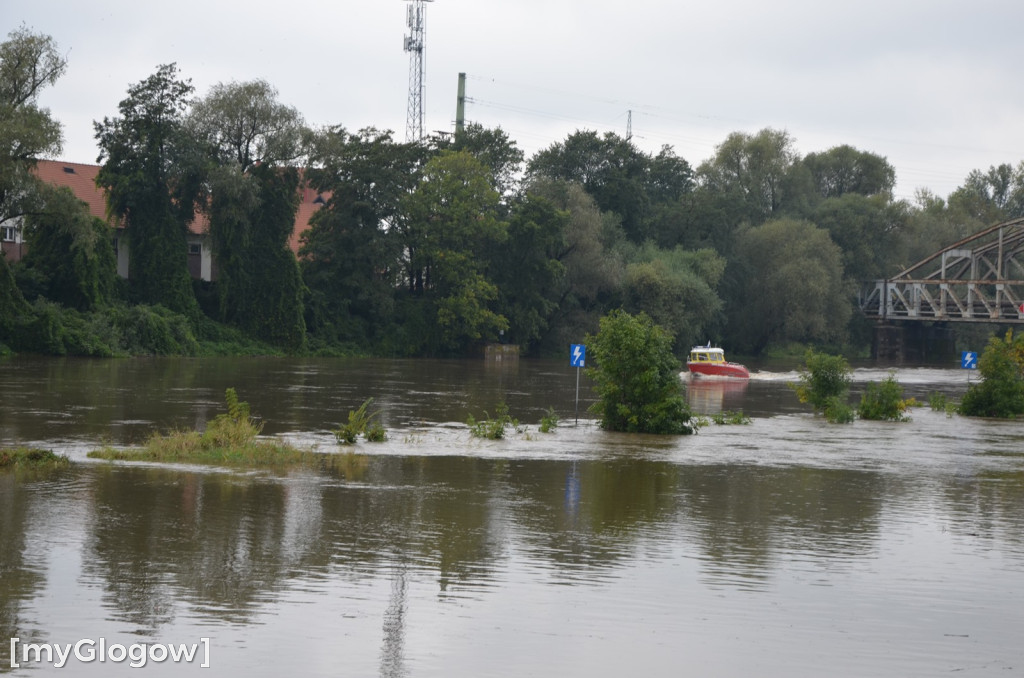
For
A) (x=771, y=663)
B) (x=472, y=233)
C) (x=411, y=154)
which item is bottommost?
(x=771, y=663)

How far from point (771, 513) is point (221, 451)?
9904mm

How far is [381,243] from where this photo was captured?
85.1m

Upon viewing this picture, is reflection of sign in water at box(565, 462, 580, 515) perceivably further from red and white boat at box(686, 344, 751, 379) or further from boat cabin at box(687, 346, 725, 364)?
boat cabin at box(687, 346, 725, 364)

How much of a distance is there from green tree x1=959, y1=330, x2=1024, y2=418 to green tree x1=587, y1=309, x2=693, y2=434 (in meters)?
14.9

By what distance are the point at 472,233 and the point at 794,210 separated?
44139mm

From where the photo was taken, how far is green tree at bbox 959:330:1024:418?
1549 inches

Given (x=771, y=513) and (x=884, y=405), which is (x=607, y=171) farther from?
(x=771, y=513)

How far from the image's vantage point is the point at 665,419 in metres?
29.4

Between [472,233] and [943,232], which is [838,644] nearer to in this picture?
Answer: [472,233]

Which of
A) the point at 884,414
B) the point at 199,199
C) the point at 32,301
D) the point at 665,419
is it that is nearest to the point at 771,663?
the point at 665,419

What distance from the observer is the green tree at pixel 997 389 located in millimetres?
39344

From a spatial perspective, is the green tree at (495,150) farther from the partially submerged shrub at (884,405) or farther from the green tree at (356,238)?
the partially submerged shrub at (884,405)

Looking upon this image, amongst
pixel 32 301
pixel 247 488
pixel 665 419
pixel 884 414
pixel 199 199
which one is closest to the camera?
pixel 247 488

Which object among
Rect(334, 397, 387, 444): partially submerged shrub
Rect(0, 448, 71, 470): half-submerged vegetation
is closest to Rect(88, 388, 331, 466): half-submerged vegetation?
Rect(0, 448, 71, 470): half-submerged vegetation
